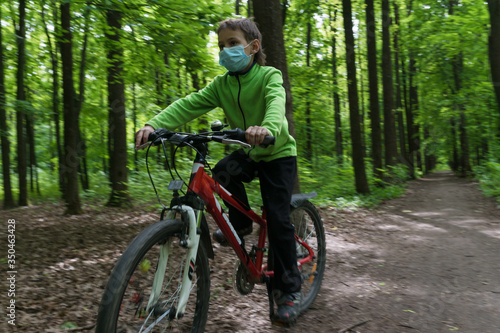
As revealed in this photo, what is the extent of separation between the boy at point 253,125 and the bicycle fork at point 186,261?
22.8 inches

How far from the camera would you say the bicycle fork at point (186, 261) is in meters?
2.06

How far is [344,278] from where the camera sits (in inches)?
167

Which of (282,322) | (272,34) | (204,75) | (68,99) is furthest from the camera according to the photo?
(68,99)

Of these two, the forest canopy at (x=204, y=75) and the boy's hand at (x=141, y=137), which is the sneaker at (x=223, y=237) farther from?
the forest canopy at (x=204, y=75)

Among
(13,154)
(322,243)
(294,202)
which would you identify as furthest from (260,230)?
(13,154)

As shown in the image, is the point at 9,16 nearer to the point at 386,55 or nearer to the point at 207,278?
the point at 207,278

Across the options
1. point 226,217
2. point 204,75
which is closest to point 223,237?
point 226,217

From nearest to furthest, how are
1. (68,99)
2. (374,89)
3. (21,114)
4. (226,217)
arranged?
(226,217), (68,99), (21,114), (374,89)

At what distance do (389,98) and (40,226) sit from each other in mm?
13340

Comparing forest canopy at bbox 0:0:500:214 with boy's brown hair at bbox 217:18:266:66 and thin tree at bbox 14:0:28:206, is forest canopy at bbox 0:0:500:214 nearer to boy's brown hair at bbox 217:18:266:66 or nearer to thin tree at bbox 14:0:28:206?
thin tree at bbox 14:0:28:206

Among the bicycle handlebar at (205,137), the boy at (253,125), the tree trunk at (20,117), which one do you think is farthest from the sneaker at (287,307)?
the tree trunk at (20,117)

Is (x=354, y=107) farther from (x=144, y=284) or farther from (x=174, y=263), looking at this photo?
(x=144, y=284)

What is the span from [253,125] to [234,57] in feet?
1.71

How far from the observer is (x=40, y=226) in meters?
7.04
